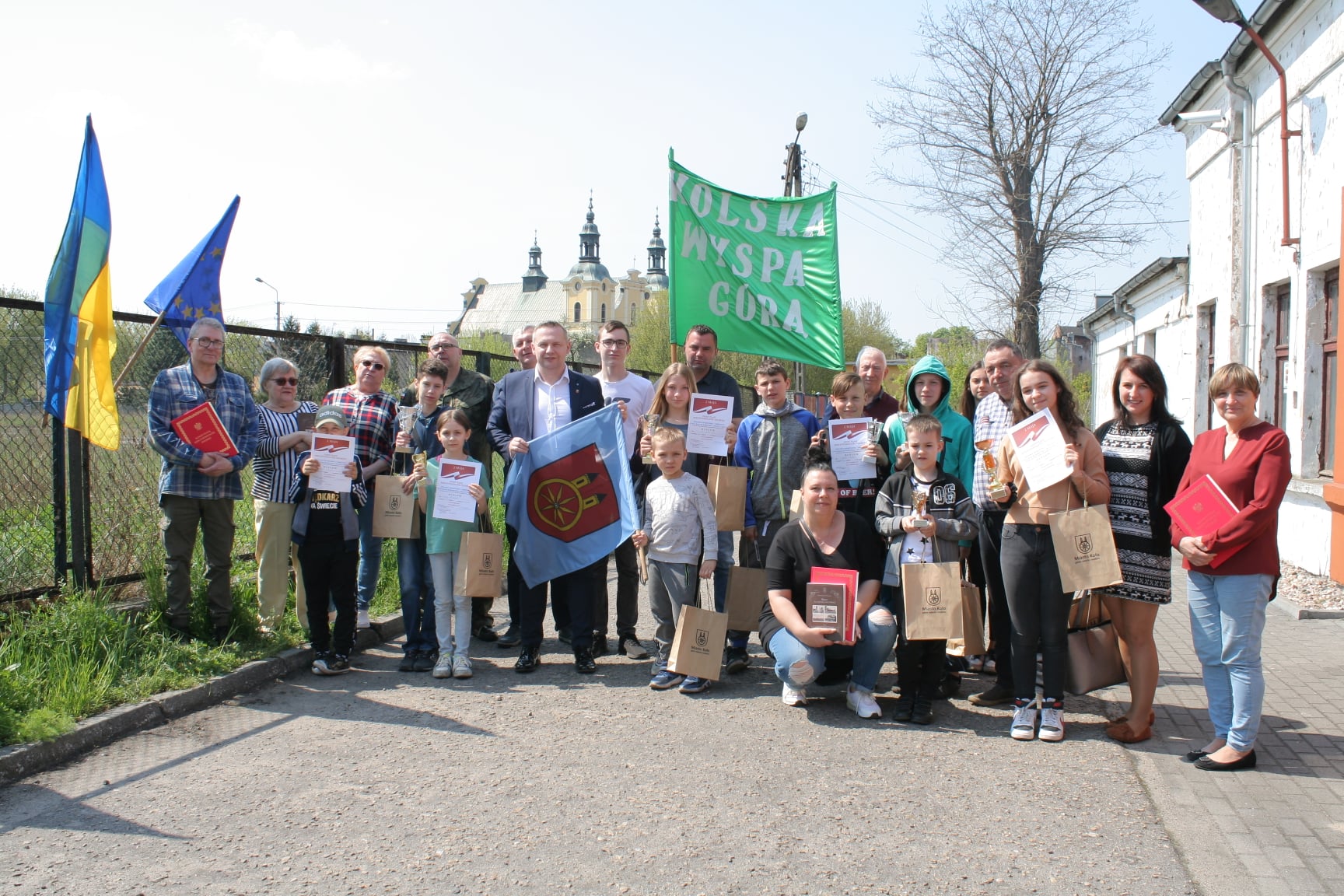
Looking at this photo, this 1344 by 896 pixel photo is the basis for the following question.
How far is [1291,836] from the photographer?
3.80 m

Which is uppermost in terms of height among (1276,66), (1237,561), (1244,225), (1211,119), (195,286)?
(1211,119)

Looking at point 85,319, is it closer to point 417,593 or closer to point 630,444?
point 417,593

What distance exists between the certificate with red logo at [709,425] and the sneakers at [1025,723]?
2.25 m

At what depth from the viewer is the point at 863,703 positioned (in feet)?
17.7

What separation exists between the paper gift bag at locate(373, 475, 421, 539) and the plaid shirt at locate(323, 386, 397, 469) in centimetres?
32

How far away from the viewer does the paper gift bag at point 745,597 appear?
6.23m

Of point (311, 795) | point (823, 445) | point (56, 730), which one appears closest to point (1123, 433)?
point (823, 445)

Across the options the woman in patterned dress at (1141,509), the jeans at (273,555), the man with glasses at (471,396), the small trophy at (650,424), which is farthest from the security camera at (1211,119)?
the jeans at (273,555)

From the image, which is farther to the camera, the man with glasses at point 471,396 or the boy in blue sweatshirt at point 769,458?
the man with glasses at point 471,396

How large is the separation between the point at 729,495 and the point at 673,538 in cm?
47

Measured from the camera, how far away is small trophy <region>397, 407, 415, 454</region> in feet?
21.9

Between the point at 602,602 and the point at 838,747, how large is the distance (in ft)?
7.64

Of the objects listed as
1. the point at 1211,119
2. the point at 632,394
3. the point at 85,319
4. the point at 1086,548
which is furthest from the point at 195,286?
the point at 1211,119

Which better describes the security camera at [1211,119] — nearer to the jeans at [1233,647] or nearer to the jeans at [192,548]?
the jeans at [1233,647]
